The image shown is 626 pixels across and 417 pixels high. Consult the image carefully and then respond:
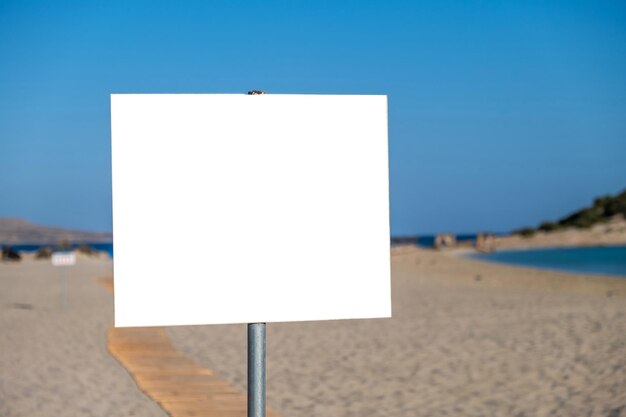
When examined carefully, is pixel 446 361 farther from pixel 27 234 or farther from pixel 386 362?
pixel 27 234

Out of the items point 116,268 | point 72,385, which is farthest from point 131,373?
point 116,268

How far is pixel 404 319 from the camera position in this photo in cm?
1188

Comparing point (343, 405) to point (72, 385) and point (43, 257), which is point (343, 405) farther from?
point (43, 257)

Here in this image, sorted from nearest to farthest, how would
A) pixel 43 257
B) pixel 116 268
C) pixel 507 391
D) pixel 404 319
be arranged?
pixel 116 268 → pixel 507 391 → pixel 404 319 → pixel 43 257

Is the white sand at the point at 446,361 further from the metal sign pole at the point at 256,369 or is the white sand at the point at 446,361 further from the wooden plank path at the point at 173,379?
the metal sign pole at the point at 256,369

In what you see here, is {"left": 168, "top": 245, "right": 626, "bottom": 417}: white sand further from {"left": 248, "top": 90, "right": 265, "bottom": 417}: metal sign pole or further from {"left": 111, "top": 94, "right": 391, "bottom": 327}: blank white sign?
{"left": 111, "top": 94, "right": 391, "bottom": 327}: blank white sign

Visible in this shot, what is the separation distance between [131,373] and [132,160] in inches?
249

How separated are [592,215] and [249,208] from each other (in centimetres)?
7747

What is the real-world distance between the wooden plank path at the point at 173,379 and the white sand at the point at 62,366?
13 cm

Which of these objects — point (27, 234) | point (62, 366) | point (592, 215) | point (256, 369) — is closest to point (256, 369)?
point (256, 369)

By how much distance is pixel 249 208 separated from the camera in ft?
5.45

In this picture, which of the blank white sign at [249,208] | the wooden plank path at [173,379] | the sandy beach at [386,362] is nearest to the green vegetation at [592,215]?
the sandy beach at [386,362]

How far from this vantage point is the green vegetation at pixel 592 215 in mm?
70812

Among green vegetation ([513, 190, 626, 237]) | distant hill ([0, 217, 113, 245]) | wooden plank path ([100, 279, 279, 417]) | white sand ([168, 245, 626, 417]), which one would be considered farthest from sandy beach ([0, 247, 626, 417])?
distant hill ([0, 217, 113, 245])
